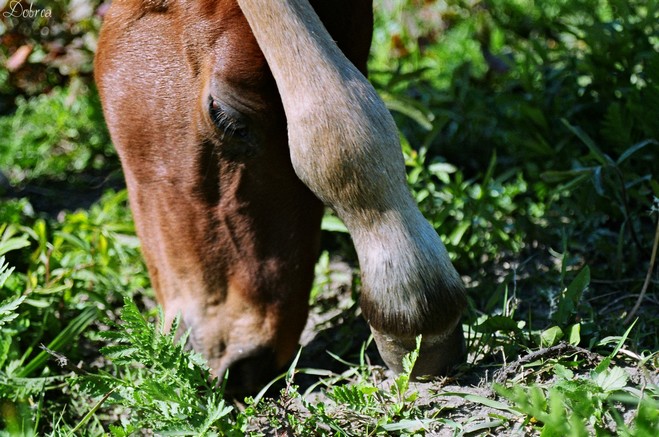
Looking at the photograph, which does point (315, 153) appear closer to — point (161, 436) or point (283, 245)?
point (283, 245)

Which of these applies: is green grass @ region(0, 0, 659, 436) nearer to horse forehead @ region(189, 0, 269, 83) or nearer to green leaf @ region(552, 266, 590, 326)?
green leaf @ region(552, 266, 590, 326)

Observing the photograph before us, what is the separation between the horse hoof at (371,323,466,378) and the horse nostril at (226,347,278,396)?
1.46ft

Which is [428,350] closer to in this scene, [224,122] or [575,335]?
[575,335]

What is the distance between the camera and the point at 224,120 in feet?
7.33

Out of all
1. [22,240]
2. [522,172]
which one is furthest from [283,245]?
[522,172]

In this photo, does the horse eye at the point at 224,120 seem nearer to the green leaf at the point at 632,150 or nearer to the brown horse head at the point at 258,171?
the brown horse head at the point at 258,171

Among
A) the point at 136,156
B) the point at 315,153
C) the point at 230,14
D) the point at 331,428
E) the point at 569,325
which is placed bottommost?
the point at 331,428

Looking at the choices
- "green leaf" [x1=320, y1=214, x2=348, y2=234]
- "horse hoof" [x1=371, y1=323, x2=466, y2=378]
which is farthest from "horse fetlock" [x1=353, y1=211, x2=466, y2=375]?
"green leaf" [x1=320, y1=214, x2=348, y2=234]

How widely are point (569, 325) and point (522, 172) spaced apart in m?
1.48

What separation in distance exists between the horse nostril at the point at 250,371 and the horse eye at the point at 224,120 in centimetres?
68

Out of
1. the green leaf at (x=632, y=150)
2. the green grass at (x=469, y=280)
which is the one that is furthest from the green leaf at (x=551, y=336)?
the green leaf at (x=632, y=150)

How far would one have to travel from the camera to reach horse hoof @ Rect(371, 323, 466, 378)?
2127 mm

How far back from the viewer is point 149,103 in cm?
234

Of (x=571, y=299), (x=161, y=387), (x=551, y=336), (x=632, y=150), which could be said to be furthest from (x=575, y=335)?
(x=161, y=387)
